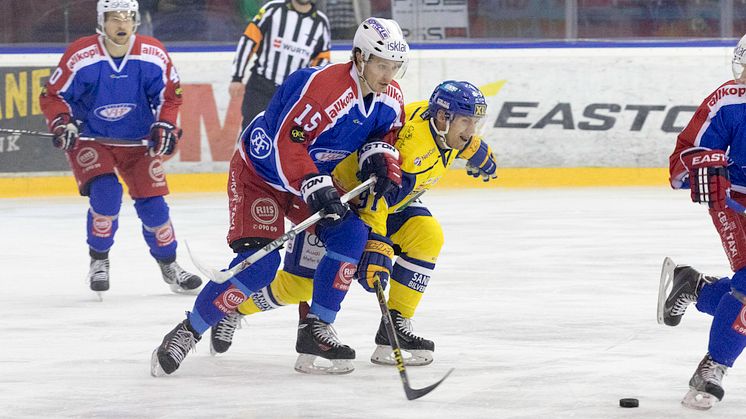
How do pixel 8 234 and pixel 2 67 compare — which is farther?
pixel 2 67

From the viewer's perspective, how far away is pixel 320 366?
3998 mm

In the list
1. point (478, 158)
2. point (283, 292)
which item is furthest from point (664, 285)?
point (283, 292)

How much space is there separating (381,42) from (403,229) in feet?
1.93

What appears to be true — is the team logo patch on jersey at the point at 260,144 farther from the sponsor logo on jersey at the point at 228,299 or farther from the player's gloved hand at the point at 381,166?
the sponsor logo on jersey at the point at 228,299

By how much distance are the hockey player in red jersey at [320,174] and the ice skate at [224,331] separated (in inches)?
8.2

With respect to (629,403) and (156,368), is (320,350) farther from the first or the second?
(629,403)

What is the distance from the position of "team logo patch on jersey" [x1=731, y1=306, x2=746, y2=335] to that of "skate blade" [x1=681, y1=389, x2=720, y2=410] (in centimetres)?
19

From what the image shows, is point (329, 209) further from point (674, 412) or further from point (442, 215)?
point (442, 215)

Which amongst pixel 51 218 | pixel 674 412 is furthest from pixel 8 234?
pixel 674 412

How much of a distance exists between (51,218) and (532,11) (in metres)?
3.49

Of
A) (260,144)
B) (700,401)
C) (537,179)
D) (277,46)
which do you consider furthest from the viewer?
(537,179)

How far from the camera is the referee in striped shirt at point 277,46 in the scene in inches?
309

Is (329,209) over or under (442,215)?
over

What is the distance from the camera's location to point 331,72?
3939 millimetres
